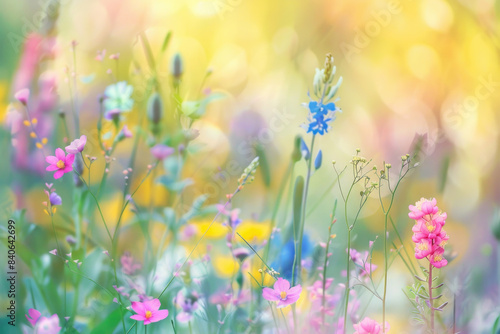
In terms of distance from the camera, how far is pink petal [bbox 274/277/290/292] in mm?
681

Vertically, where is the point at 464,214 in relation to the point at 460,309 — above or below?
above

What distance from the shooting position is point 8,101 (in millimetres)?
827

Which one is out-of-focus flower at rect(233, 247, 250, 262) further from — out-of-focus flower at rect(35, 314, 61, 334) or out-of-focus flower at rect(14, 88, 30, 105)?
out-of-focus flower at rect(14, 88, 30, 105)

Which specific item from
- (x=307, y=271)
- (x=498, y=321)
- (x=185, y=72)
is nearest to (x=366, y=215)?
(x=307, y=271)

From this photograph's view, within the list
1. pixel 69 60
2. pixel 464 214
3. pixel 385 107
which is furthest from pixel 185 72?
pixel 464 214

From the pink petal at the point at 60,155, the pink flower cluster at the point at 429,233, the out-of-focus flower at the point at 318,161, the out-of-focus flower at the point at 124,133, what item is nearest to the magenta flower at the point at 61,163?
the pink petal at the point at 60,155

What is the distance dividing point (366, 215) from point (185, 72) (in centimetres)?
33

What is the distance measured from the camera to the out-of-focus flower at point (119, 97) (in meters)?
0.82

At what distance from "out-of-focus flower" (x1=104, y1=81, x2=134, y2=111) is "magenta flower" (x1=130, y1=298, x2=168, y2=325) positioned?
280mm

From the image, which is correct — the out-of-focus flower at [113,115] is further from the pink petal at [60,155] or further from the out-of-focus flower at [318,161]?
the out-of-focus flower at [318,161]

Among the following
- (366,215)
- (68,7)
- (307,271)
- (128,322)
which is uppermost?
(68,7)

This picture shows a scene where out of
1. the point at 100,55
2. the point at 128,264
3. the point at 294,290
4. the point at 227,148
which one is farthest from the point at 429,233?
the point at 100,55

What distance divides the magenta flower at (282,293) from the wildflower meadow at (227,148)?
0.33 feet

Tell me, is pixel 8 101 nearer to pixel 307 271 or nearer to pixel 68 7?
pixel 68 7
